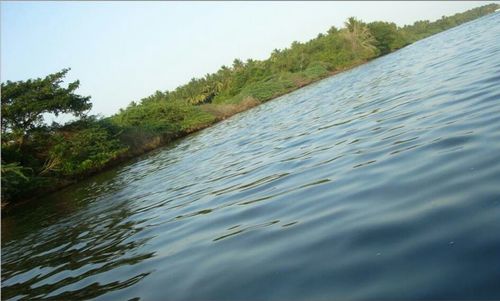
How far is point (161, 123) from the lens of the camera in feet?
137

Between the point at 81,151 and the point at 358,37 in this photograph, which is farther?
the point at 358,37

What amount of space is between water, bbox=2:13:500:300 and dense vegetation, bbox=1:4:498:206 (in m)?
11.0

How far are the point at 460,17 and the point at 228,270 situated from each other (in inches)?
5343

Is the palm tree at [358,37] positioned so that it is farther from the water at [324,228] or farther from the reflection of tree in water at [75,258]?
the reflection of tree in water at [75,258]

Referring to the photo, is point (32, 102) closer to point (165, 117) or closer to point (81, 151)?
point (81, 151)

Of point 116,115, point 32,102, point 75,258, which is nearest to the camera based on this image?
point 75,258

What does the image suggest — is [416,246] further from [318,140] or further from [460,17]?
[460,17]

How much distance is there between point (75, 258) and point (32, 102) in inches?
899

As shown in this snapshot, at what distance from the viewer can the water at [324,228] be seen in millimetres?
3719

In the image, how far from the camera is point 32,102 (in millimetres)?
27156

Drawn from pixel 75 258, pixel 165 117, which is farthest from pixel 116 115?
pixel 75 258

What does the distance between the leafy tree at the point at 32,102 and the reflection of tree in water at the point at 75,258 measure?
678 inches

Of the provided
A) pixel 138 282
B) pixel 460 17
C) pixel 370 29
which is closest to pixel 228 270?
pixel 138 282

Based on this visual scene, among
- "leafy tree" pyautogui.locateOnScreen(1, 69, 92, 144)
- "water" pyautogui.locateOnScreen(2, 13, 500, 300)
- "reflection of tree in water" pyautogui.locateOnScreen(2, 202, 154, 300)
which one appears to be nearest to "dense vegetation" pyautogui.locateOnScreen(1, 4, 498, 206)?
"leafy tree" pyautogui.locateOnScreen(1, 69, 92, 144)
